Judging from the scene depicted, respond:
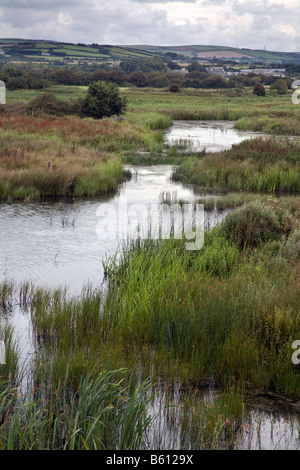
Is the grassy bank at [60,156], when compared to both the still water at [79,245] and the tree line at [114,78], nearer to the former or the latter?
the still water at [79,245]

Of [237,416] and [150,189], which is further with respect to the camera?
[150,189]

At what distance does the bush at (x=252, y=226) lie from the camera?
11.3 metres

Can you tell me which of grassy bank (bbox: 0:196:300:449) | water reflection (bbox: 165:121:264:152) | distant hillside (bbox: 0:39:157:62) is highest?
distant hillside (bbox: 0:39:157:62)

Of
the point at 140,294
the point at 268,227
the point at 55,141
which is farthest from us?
the point at 55,141

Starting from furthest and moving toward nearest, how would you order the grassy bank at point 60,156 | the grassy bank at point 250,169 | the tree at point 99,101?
the tree at point 99,101 → the grassy bank at point 250,169 → the grassy bank at point 60,156

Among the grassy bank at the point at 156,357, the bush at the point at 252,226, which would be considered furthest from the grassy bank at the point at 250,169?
the grassy bank at the point at 156,357

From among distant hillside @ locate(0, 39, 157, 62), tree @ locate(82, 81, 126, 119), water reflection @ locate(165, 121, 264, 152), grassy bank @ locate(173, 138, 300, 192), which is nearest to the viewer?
grassy bank @ locate(173, 138, 300, 192)

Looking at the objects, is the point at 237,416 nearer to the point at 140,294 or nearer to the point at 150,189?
the point at 140,294

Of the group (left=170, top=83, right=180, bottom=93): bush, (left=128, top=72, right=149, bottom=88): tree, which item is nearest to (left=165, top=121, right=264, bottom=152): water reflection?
(left=170, top=83, right=180, bottom=93): bush

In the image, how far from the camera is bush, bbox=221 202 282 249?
11.3m

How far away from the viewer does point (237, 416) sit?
5301mm

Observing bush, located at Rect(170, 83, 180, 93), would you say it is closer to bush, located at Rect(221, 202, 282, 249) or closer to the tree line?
the tree line
